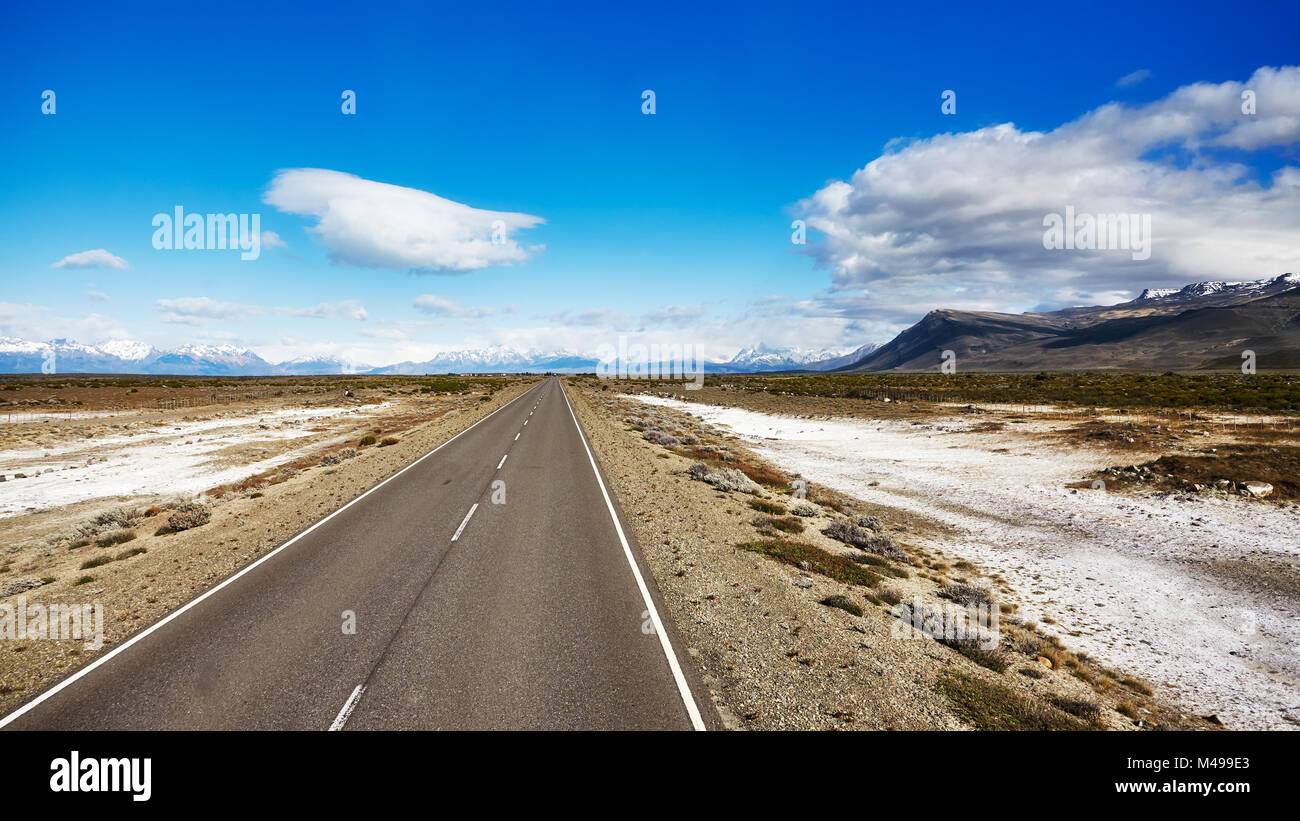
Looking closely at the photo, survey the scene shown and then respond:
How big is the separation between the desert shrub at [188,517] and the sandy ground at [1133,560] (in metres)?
23.0

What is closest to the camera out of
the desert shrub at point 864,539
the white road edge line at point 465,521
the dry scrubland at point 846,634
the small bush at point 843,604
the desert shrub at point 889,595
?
the dry scrubland at point 846,634

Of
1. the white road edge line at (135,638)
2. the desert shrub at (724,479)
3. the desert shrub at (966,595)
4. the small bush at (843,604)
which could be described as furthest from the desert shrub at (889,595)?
the white road edge line at (135,638)

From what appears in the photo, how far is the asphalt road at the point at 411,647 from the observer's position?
6422 millimetres

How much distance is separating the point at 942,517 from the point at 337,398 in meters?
87.8

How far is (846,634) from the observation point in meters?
9.02

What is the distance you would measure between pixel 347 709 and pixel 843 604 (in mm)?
8703

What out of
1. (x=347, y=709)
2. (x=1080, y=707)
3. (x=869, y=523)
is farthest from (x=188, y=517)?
(x=1080, y=707)

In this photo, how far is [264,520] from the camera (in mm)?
15414

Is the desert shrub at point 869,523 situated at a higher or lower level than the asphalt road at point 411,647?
lower

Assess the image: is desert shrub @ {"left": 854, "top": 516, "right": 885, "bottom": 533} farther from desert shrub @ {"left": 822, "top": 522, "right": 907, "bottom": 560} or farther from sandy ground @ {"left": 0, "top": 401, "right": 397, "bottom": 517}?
sandy ground @ {"left": 0, "top": 401, "right": 397, "bottom": 517}

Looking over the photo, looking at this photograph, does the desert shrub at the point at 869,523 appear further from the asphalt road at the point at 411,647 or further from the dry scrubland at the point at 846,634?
the asphalt road at the point at 411,647

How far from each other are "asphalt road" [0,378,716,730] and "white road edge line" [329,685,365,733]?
0.06 feet

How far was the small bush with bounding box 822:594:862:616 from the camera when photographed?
10117 millimetres
